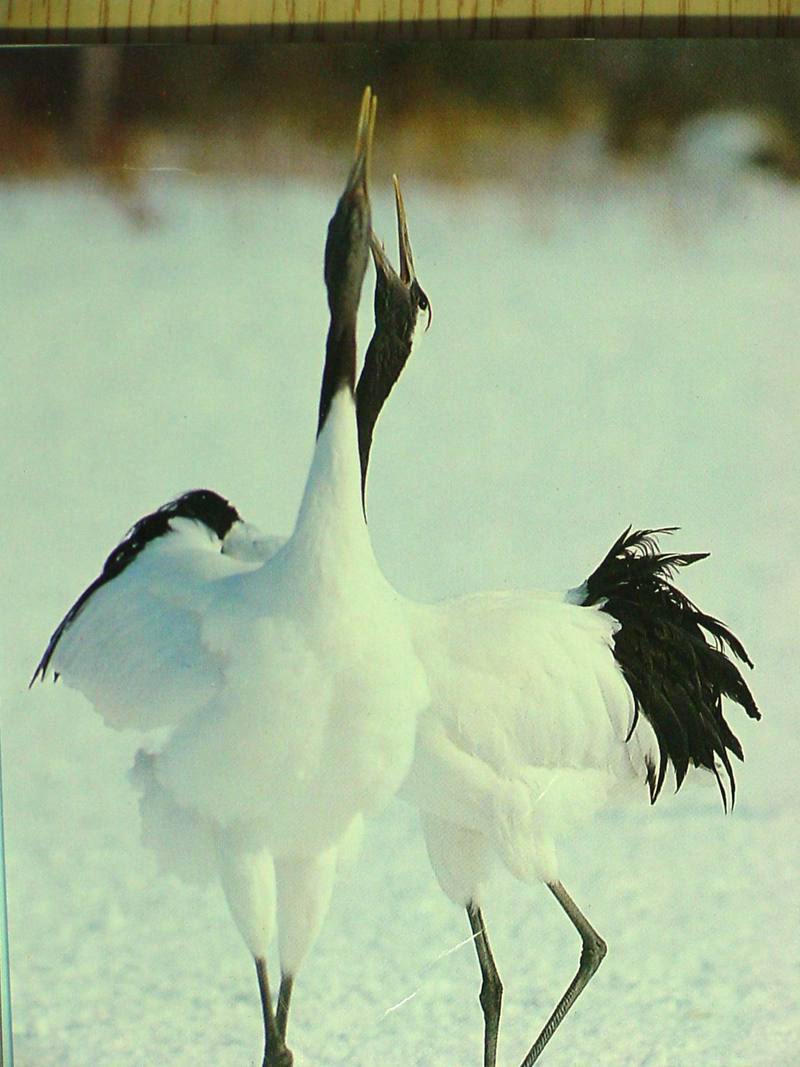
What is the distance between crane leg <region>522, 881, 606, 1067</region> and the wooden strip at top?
972 mm

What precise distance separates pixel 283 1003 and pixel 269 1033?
36 mm

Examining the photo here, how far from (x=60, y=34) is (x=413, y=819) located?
988mm

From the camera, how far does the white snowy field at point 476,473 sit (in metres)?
1.40

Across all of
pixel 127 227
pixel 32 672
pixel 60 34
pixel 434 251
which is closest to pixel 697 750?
pixel 434 251

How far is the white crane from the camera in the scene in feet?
4.32

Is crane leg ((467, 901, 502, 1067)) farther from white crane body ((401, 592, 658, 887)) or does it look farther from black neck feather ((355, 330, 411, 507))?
black neck feather ((355, 330, 411, 507))

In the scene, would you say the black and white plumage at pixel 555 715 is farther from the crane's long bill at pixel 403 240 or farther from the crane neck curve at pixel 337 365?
the crane's long bill at pixel 403 240

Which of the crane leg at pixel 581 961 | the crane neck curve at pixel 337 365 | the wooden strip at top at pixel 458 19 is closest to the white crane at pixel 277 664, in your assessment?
the crane neck curve at pixel 337 365

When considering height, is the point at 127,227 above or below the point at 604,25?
below

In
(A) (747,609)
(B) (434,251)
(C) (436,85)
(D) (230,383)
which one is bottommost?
(A) (747,609)

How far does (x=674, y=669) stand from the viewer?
1398 millimetres

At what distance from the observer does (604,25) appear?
1.44m

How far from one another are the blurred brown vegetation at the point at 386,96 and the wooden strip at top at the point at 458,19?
0.05 meters

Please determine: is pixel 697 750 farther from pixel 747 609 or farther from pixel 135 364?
pixel 135 364
